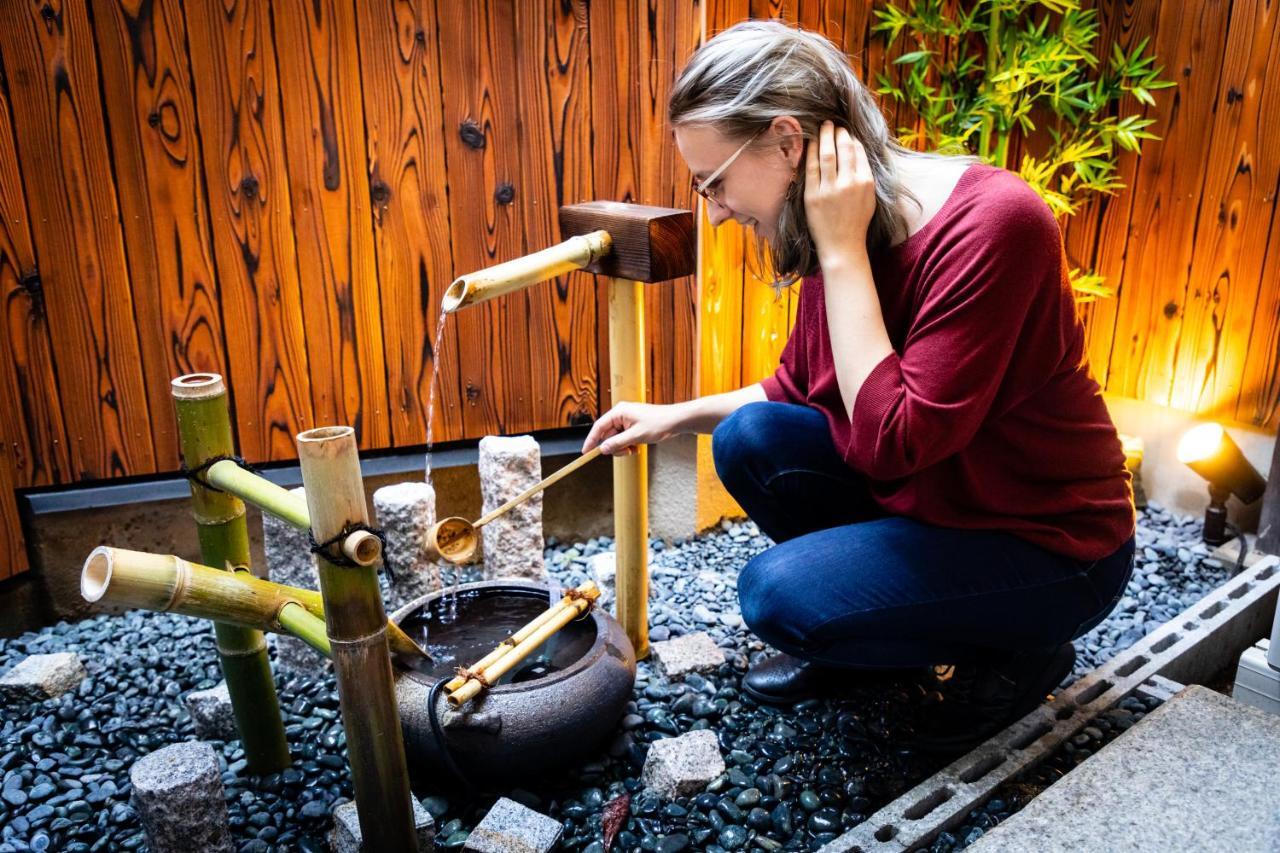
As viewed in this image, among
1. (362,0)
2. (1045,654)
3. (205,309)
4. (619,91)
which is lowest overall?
(1045,654)

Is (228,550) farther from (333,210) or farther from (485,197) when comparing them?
(485,197)

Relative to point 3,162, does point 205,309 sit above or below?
below

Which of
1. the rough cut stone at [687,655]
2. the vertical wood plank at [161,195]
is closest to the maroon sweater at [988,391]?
the rough cut stone at [687,655]

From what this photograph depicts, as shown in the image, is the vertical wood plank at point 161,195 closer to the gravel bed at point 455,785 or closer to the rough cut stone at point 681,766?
the gravel bed at point 455,785

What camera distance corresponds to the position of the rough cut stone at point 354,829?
171cm

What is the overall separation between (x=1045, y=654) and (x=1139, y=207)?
201 cm

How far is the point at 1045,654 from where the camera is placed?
6.46ft

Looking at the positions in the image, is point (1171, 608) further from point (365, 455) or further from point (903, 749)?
point (365, 455)

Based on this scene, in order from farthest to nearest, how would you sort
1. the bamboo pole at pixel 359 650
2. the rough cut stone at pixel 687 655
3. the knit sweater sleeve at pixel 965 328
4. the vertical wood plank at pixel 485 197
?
the vertical wood plank at pixel 485 197, the rough cut stone at pixel 687 655, the knit sweater sleeve at pixel 965 328, the bamboo pole at pixel 359 650

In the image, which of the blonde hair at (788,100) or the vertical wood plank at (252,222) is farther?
the vertical wood plank at (252,222)

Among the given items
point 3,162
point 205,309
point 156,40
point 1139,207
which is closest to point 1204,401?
point 1139,207

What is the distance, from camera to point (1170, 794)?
172 cm

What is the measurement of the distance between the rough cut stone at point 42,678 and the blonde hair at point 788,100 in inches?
76.5

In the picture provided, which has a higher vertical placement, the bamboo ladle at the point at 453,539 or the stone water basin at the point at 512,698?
the bamboo ladle at the point at 453,539
